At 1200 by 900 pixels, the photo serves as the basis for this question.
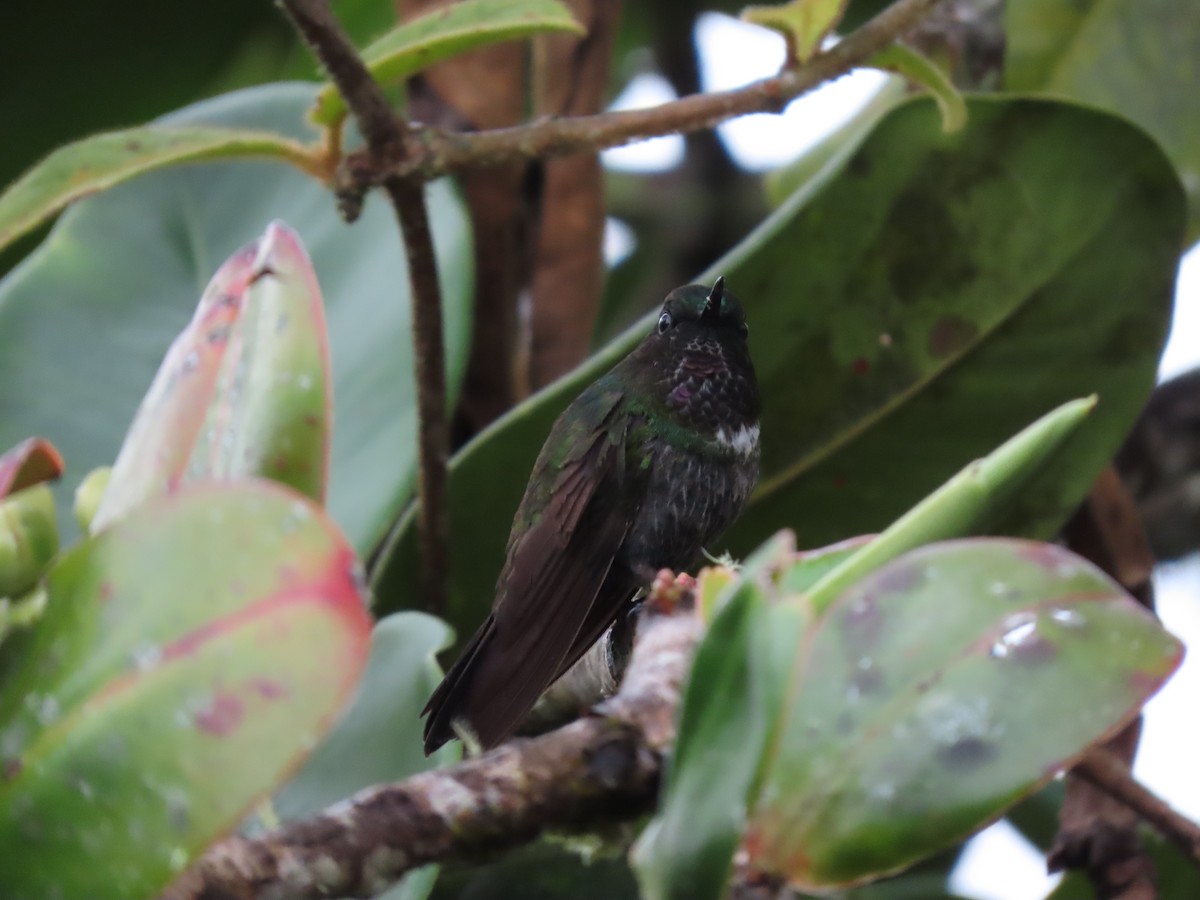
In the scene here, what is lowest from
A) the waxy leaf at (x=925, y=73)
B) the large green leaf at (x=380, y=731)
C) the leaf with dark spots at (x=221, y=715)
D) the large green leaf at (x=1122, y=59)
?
the leaf with dark spots at (x=221, y=715)

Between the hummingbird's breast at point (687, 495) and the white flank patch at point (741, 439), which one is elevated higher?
the white flank patch at point (741, 439)

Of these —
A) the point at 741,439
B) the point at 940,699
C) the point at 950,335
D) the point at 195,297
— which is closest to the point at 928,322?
the point at 950,335

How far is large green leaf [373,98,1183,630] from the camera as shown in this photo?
1562 millimetres

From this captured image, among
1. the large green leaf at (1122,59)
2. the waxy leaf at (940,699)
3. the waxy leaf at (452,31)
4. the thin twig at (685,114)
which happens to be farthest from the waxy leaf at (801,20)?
the large green leaf at (1122,59)

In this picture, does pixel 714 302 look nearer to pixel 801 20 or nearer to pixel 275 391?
pixel 801 20

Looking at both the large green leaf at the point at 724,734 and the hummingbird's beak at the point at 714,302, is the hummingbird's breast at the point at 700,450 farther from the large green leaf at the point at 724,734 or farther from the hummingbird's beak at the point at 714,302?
the large green leaf at the point at 724,734

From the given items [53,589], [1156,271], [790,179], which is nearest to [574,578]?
[53,589]

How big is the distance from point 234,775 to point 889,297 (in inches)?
45.6

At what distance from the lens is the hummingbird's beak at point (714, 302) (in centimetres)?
137

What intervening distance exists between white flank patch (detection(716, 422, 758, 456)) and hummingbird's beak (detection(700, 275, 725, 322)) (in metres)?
0.11

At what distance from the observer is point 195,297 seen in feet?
6.23

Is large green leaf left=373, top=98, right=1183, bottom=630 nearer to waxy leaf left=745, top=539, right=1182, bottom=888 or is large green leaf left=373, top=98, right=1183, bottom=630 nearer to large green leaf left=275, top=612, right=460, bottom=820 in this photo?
large green leaf left=275, top=612, right=460, bottom=820

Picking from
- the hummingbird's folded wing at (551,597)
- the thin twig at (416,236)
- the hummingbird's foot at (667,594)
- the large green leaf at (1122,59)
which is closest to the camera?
the hummingbird's foot at (667,594)

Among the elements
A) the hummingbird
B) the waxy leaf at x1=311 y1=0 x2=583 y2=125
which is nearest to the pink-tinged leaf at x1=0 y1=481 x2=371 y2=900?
the hummingbird
